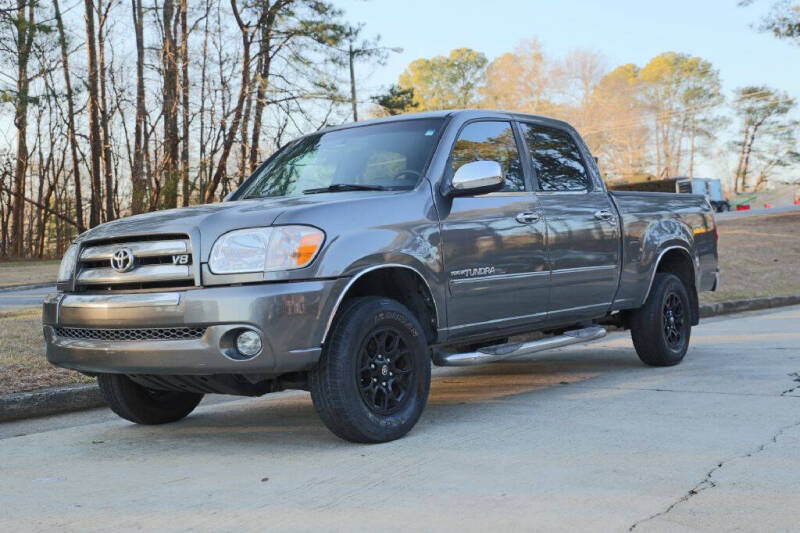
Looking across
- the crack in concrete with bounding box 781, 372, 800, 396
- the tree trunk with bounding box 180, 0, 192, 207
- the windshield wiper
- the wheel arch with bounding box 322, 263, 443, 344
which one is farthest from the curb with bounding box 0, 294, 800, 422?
the tree trunk with bounding box 180, 0, 192, 207

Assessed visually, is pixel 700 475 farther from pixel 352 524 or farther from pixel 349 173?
pixel 349 173

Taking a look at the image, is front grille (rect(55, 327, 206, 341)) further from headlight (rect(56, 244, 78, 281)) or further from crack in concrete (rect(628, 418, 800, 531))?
crack in concrete (rect(628, 418, 800, 531))

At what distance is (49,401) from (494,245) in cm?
331

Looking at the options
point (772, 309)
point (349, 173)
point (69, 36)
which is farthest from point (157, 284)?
point (69, 36)

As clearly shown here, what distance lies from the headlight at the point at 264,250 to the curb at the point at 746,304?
951 cm

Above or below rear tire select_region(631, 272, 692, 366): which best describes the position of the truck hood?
above

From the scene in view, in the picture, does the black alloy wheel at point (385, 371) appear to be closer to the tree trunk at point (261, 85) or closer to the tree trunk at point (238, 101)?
the tree trunk at point (261, 85)

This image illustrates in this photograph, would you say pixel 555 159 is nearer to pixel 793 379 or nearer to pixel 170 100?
pixel 793 379

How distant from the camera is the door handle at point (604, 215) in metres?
6.80

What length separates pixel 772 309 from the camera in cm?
1380

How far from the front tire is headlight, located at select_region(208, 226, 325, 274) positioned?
1.42ft

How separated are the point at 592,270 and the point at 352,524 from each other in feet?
12.1

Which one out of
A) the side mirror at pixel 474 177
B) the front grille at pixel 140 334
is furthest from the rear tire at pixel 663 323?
the front grille at pixel 140 334

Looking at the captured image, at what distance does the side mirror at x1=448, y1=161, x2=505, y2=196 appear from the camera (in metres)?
5.54
